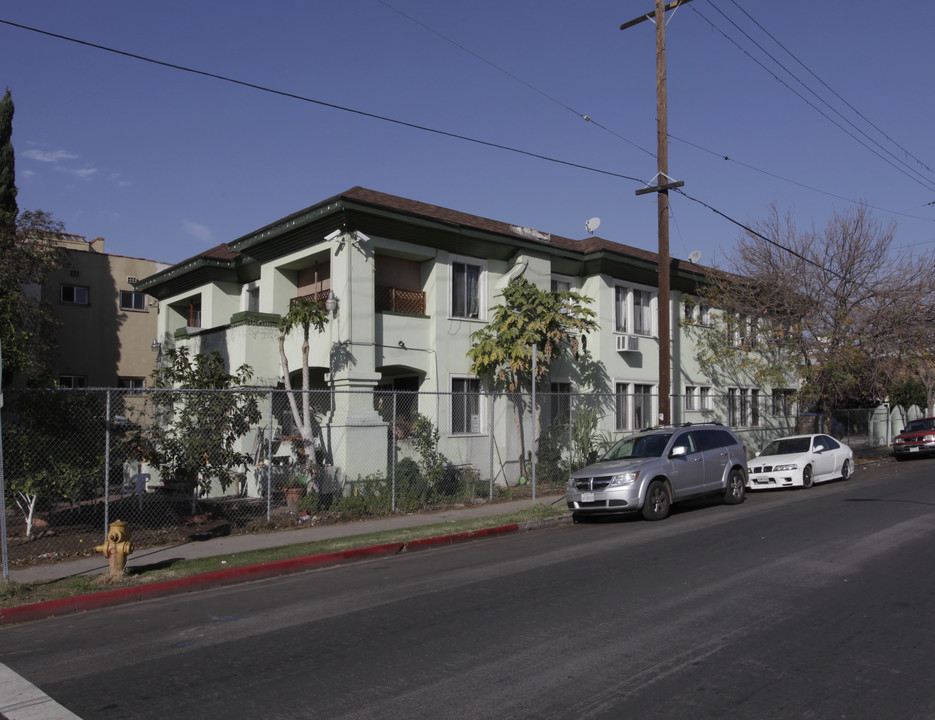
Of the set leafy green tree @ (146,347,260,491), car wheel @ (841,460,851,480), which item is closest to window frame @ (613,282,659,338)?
car wheel @ (841,460,851,480)

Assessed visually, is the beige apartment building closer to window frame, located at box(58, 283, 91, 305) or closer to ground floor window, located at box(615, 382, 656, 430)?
window frame, located at box(58, 283, 91, 305)

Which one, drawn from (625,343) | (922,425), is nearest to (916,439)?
(922,425)

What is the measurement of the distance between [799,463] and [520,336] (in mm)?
7407

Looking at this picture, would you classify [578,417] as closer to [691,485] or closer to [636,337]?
[636,337]

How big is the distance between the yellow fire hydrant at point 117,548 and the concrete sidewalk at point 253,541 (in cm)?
64

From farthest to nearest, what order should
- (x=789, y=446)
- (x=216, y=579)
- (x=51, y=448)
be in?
(x=789, y=446) < (x=51, y=448) < (x=216, y=579)

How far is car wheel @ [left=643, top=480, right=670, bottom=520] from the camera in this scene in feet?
42.8

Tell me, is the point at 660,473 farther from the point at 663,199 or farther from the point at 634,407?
the point at 634,407

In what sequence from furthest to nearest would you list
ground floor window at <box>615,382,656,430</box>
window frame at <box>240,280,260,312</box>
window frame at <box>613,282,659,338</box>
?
window frame at <box>613,282,659,338</box> → ground floor window at <box>615,382,656,430</box> → window frame at <box>240,280,260,312</box>

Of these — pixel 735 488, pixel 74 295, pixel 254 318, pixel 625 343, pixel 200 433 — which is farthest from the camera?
pixel 74 295

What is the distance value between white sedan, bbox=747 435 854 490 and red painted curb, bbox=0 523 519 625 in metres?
9.14

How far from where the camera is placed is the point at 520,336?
18.2m

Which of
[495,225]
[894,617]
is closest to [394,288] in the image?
[495,225]

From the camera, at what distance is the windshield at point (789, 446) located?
1880 centimetres
